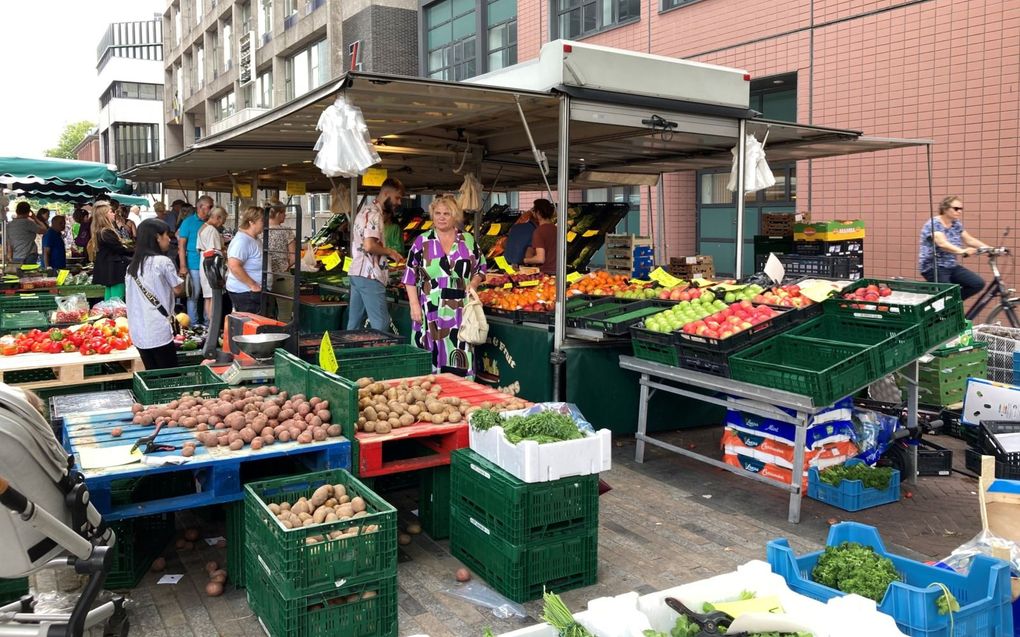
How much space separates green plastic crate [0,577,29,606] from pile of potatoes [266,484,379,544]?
140 cm

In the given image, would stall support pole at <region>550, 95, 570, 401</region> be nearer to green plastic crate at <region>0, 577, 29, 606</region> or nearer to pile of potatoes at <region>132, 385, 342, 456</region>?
pile of potatoes at <region>132, 385, 342, 456</region>

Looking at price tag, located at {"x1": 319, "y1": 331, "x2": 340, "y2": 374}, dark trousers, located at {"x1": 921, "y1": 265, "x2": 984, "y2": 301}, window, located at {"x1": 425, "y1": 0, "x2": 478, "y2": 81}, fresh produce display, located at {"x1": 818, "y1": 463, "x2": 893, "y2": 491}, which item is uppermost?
window, located at {"x1": 425, "y1": 0, "x2": 478, "y2": 81}

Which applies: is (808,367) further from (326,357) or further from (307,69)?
(307,69)

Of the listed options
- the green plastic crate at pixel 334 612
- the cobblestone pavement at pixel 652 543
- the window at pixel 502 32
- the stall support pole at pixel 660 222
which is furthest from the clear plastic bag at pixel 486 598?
the window at pixel 502 32

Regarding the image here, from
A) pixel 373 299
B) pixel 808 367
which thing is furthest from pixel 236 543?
pixel 373 299

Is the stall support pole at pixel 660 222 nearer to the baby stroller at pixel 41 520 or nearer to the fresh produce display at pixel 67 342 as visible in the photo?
the fresh produce display at pixel 67 342

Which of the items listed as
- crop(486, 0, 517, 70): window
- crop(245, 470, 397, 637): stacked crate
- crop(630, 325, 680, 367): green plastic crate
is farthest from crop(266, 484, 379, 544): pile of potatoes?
crop(486, 0, 517, 70): window

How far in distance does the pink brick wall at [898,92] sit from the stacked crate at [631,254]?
9.83 feet

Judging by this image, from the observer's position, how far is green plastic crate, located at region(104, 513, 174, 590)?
4.20 m

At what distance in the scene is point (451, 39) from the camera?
24281mm

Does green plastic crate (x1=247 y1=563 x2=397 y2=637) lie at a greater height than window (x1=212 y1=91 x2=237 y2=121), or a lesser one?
lesser

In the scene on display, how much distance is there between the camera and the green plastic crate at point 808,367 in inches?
200

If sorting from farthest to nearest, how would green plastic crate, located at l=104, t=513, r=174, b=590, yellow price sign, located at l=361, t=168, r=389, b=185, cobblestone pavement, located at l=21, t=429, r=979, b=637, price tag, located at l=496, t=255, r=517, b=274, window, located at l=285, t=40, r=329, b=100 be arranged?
window, located at l=285, t=40, r=329, b=100 → price tag, located at l=496, t=255, r=517, b=274 → yellow price sign, located at l=361, t=168, r=389, b=185 → green plastic crate, located at l=104, t=513, r=174, b=590 → cobblestone pavement, located at l=21, t=429, r=979, b=637

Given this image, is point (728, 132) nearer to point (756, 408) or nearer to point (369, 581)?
point (756, 408)
